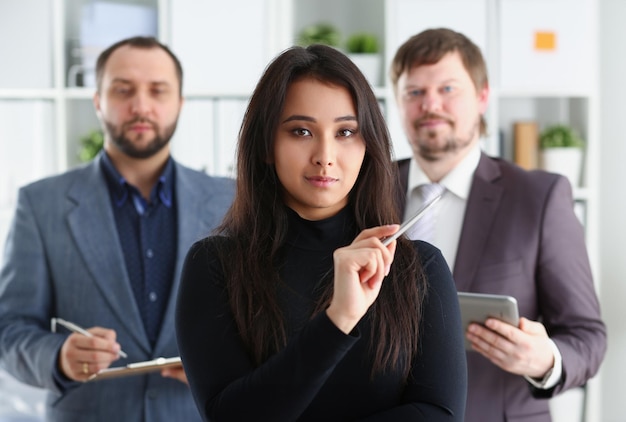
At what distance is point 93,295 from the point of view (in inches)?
92.9

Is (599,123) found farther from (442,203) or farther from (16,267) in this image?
(16,267)

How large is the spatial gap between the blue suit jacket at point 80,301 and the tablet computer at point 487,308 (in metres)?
0.80

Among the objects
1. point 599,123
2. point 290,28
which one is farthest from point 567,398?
point 290,28

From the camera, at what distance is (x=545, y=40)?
12.7ft

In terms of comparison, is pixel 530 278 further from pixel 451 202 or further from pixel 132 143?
pixel 132 143

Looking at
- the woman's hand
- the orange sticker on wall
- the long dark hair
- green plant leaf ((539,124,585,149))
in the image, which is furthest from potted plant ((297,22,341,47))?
the woman's hand

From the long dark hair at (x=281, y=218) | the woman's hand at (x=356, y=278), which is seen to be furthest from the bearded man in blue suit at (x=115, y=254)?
the woman's hand at (x=356, y=278)

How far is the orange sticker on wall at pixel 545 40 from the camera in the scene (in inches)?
152

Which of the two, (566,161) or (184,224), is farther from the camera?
(566,161)

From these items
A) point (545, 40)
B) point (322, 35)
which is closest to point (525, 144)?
point (545, 40)

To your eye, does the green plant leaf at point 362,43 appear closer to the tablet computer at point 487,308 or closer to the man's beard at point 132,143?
the man's beard at point 132,143

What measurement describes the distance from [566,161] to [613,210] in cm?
36

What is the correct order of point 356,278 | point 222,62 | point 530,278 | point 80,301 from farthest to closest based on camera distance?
1. point 222,62
2. point 80,301
3. point 530,278
4. point 356,278

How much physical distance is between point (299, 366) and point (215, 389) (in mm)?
154
